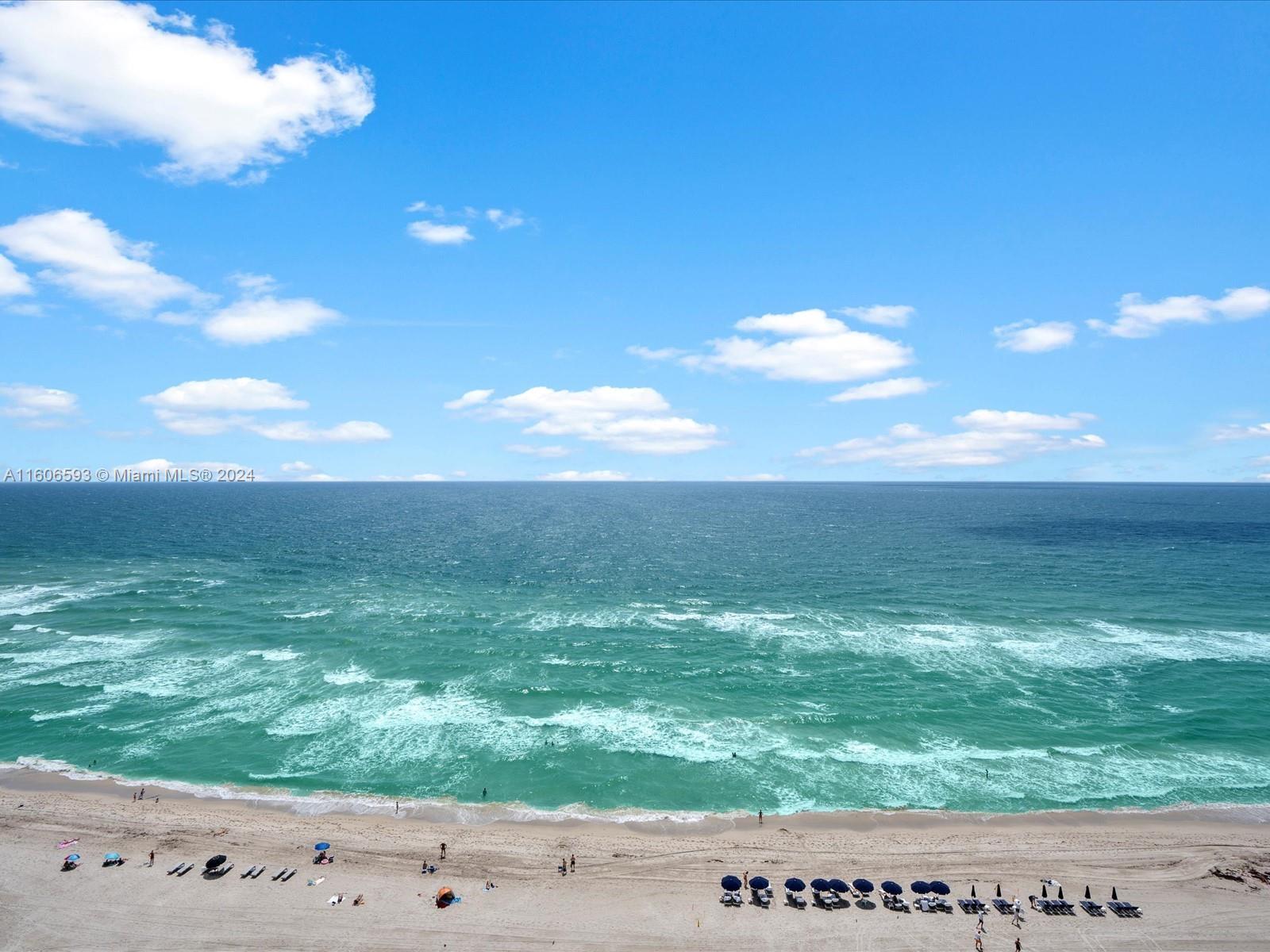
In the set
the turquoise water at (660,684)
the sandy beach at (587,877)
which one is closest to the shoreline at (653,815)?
the sandy beach at (587,877)

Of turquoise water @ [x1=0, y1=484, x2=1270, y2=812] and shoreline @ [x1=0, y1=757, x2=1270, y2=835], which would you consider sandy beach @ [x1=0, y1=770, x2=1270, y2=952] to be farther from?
turquoise water @ [x1=0, y1=484, x2=1270, y2=812]

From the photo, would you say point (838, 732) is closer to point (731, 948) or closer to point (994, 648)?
point (731, 948)

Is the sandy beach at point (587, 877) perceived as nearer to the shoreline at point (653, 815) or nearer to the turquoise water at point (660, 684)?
the shoreline at point (653, 815)

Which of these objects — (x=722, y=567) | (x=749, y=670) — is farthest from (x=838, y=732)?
(x=722, y=567)

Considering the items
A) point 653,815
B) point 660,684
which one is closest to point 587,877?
point 653,815

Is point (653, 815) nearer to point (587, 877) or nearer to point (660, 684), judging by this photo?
point (587, 877)

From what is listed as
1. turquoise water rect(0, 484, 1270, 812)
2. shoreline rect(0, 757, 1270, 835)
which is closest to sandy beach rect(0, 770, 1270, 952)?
shoreline rect(0, 757, 1270, 835)
